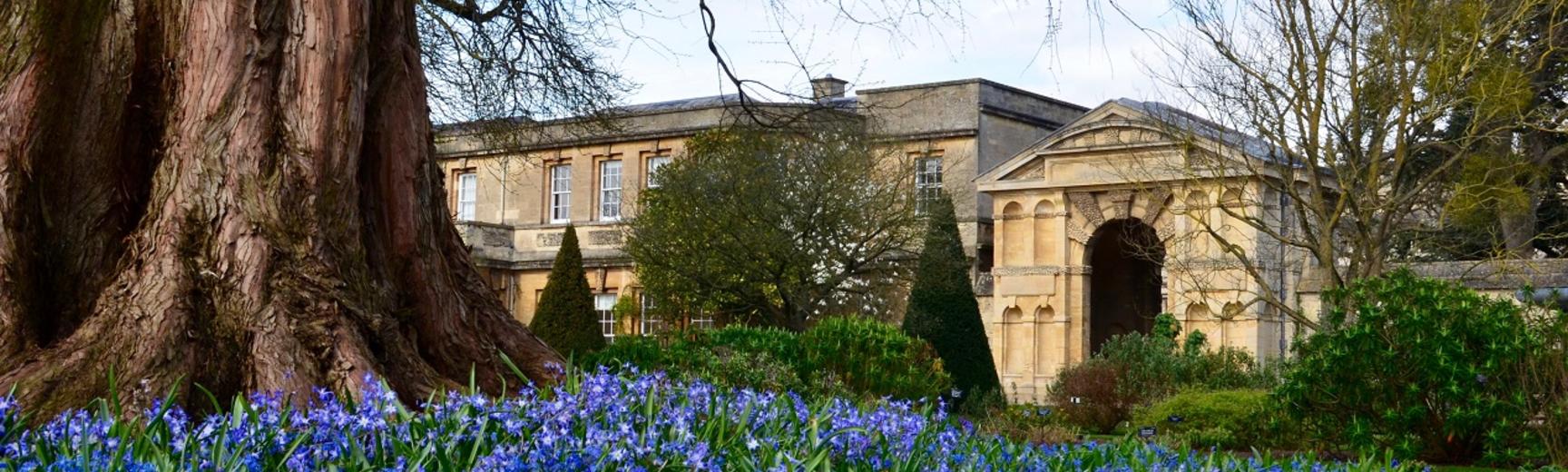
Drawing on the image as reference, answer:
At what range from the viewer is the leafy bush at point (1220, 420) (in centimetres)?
1542

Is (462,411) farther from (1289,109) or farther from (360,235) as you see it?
(1289,109)

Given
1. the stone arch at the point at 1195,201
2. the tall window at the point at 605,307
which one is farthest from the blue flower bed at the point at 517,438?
the tall window at the point at 605,307

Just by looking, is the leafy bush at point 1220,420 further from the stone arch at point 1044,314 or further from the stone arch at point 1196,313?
the stone arch at point 1044,314

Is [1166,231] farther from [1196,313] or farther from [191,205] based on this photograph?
[191,205]

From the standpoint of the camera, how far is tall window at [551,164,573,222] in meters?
42.9

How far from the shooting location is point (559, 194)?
4316 cm

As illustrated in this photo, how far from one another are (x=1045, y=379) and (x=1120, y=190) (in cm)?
387

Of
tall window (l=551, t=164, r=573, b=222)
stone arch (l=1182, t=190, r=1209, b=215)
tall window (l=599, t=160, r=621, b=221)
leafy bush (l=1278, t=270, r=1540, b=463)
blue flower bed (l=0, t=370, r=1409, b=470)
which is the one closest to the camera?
blue flower bed (l=0, t=370, r=1409, b=470)

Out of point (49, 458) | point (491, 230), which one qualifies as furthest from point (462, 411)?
point (491, 230)

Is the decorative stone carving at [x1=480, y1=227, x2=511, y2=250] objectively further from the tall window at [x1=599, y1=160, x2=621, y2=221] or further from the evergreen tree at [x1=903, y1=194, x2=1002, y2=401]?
the evergreen tree at [x1=903, y1=194, x2=1002, y2=401]

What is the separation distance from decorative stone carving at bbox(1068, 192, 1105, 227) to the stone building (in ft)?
10.6

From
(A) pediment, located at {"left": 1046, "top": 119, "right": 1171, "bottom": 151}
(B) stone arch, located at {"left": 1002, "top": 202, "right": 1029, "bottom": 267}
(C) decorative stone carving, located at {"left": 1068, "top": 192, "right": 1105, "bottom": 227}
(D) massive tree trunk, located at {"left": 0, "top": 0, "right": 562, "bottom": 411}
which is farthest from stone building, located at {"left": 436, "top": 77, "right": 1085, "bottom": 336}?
(D) massive tree trunk, located at {"left": 0, "top": 0, "right": 562, "bottom": 411}

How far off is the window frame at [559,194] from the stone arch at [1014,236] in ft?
43.3

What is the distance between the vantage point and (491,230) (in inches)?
1663
